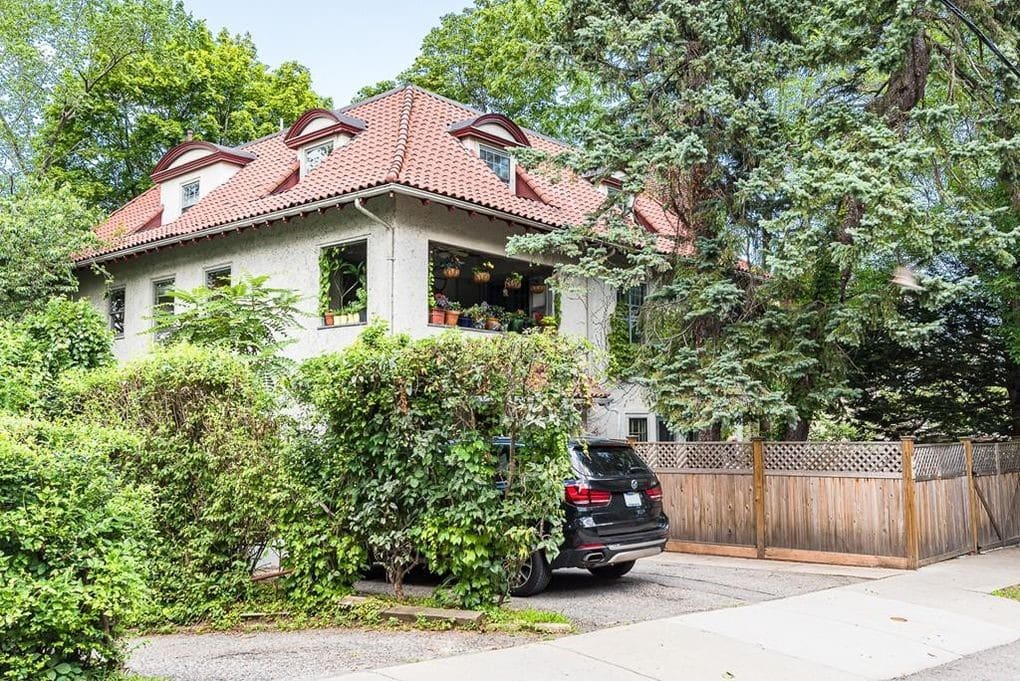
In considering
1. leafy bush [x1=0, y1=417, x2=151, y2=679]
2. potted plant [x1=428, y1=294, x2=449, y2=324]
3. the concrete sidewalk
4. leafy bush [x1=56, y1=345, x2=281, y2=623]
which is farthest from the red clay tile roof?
leafy bush [x1=0, y1=417, x2=151, y2=679]

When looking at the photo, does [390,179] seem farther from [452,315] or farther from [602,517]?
[602,517]

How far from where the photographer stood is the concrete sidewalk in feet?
20.0

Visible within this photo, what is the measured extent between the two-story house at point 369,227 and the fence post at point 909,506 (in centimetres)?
507

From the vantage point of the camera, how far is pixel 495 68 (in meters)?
31.7

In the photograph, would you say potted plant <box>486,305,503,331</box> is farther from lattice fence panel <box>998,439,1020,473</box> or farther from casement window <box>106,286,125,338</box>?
casement window <box>106,286,125,338</box>

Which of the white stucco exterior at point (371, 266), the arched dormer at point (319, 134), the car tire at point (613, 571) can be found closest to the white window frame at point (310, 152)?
the arched dormer at point (319, 134)

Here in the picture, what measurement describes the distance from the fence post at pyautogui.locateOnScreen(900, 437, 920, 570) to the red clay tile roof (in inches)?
241

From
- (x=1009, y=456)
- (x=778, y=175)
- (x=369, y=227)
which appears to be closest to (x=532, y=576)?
(x=778, y=175)

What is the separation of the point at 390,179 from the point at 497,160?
4819mm

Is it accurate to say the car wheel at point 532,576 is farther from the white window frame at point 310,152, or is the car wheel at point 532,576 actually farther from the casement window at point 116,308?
the casement window at point 116,308

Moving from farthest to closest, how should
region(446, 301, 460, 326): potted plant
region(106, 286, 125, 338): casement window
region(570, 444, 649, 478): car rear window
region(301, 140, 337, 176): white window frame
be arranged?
region(106, 286, 125, 338): casement window
region(301, 140, 337, 176): white window frame
region(446, 301, 460, 326): potted plant
region(570, 444, 649, 478): car rear window

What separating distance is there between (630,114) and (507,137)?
4559 mm

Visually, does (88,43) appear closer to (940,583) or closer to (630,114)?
(630,114)

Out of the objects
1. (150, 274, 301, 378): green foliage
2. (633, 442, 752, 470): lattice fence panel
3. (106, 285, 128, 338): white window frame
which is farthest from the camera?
(106, 285, 128, 338): white window frame
